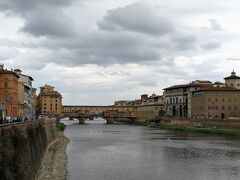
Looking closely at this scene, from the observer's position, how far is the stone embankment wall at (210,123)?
80.9m

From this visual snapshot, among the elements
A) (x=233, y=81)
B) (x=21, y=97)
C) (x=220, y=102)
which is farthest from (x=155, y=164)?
(x=233, y=81)

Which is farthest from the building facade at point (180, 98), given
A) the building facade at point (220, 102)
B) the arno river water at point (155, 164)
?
the arno river water at point (155, 164)

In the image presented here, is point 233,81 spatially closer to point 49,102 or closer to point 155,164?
point 49,102

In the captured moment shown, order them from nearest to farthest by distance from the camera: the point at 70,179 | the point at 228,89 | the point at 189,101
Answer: the point at 70,179 → the point at 228,89 → the point at 189,101

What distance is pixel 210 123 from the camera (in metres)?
90.9

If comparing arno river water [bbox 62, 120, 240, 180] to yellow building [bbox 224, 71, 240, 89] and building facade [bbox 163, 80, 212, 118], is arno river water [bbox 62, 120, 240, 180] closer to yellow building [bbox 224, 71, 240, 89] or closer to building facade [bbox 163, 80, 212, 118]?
building facade [bbox 163, 80, 212, 118]

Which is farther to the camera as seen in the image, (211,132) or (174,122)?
(174,122)

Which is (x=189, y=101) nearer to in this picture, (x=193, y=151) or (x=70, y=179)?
(x=193, y=151)

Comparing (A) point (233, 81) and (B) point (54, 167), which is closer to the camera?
(B) point (54, 167)

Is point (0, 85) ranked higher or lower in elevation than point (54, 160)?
higher

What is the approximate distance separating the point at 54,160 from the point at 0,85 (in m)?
31.9

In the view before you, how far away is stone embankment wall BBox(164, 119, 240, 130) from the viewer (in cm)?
8091

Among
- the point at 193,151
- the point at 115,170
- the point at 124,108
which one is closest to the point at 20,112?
the point at 193,151

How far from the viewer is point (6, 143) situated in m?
18.3
